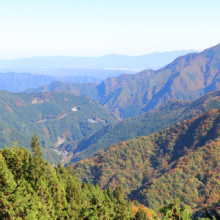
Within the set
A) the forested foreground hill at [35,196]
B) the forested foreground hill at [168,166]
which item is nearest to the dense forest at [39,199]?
the forested foreground hill at [35,196]

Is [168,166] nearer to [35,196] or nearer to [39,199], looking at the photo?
[39,199]

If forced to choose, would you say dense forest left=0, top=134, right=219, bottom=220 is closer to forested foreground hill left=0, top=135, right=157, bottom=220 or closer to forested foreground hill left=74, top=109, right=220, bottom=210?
forested foreground hill left=0, top=135, right=157, bottom=220

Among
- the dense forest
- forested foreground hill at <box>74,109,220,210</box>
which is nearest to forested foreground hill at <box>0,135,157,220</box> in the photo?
the dense forest

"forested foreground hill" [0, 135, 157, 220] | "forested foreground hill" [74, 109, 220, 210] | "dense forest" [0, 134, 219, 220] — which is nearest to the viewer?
"dense forest" [0, 134, 219, 220]

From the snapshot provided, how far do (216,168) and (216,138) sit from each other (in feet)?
80.0

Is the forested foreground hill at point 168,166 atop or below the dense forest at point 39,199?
below

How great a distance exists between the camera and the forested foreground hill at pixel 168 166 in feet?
295

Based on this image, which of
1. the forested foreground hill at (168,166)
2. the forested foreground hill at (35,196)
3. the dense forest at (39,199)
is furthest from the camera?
the forested foreground hill at (168,166)

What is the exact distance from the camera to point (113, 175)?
415 ft

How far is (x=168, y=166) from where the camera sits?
11869 cm

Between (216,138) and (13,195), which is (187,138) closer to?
(216,138)

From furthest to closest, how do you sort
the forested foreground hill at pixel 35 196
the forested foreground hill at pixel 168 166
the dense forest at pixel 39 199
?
the forested foreground hill at pixel 168 166
the forested foreground hill at pixel 35 196
the dense forest at pixel 39 199

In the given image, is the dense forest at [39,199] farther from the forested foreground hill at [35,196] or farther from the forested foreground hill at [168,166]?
the forested foreground hill at [168,166]

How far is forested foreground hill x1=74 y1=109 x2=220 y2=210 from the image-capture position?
90.0 m
